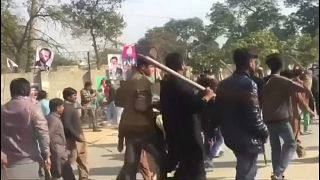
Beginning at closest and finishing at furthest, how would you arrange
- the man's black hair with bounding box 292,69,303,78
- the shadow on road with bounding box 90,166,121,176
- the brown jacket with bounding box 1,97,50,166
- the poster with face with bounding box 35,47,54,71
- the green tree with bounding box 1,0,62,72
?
the brown jacket with bounding box 1,97,50,166
the green tree with bounding box 1,0,62,72
the poster with face with bounding box 35,47,54,71
the man's black hair with bounding box 292,69,303,78
the shadow on road with bounding box 90,166,121,176

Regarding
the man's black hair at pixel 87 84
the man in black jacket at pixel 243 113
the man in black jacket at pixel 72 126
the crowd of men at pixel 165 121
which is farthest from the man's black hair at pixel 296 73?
the man in black jacket at pixel 72 126

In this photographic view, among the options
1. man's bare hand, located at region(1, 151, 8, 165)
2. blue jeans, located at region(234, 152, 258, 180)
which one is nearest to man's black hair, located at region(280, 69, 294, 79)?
blue jeans, located at region(234, 152, 258, 180)

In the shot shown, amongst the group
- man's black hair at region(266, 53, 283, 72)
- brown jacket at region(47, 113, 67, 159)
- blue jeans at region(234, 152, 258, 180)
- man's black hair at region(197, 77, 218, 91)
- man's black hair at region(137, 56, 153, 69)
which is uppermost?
man's black hair at region(137, 56, 153, 69)

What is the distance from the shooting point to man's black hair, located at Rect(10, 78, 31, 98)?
14.3 ft

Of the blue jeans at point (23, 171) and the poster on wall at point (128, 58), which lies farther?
the poster on wall at point (128, 58)

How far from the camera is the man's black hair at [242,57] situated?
5.05 meters

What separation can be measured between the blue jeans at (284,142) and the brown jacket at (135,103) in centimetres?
143

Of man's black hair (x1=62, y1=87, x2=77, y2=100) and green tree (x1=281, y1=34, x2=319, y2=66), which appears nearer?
green tree (x1=281, y1=34, x2=319, y2=66)

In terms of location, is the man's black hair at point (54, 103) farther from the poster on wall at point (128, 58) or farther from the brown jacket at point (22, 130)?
the brown jacket at point (22, 130)

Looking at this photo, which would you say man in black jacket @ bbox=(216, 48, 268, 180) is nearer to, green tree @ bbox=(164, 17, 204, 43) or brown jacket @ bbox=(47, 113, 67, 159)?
green tree @ bbox=(164, 17, 204, 43)

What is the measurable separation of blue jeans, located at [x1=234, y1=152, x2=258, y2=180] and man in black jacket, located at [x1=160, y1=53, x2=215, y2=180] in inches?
15.1

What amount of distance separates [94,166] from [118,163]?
1.60 ft

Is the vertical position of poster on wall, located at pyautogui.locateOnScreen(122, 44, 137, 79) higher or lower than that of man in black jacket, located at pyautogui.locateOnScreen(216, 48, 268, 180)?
higher

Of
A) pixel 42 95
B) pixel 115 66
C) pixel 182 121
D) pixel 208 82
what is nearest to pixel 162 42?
pixel 115 66
